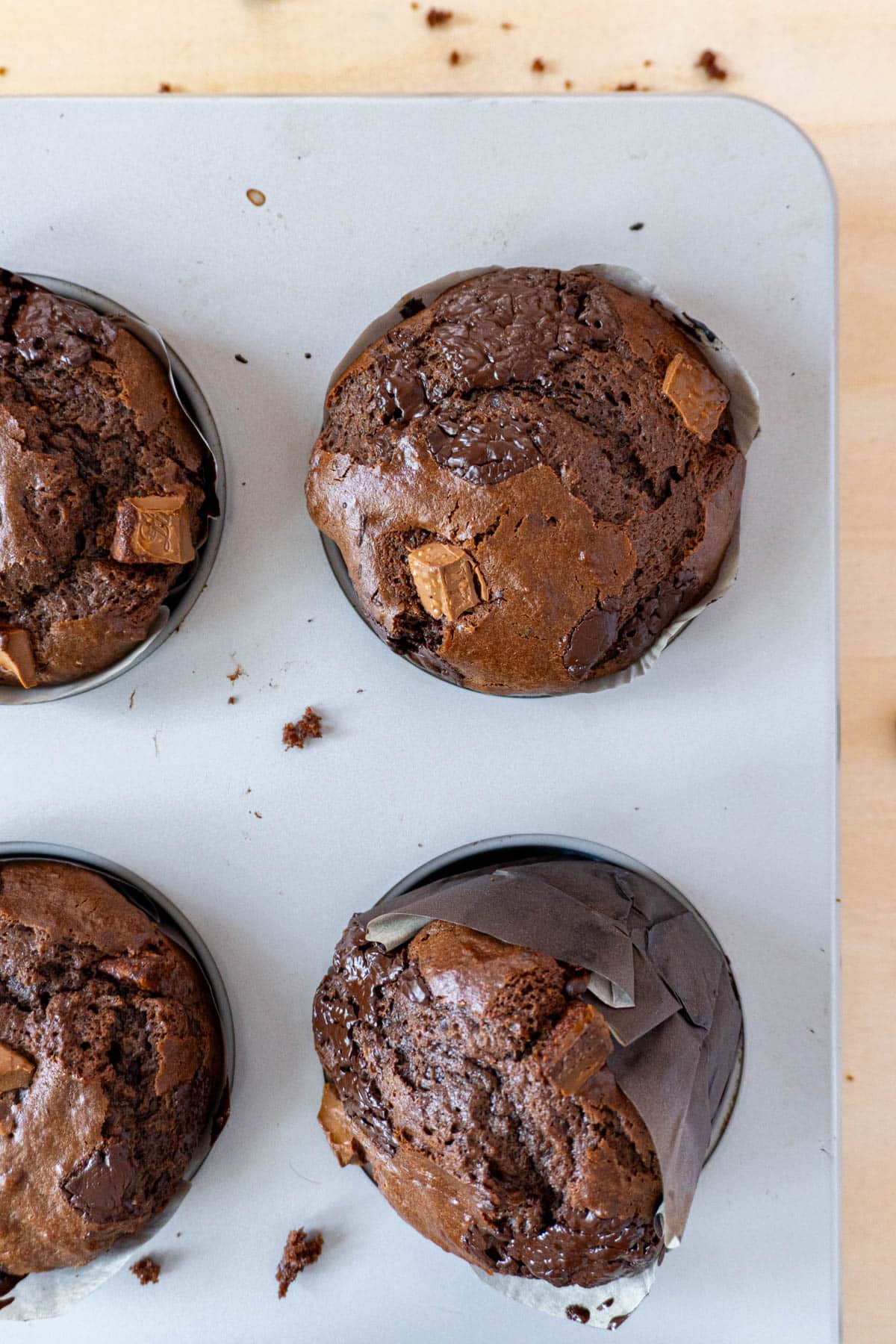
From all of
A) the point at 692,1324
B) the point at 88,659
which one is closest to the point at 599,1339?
the point at 692,1324

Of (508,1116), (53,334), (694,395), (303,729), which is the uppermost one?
(53,334)

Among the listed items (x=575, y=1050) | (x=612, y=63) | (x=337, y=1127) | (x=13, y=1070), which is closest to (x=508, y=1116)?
(x=575, y=1050)

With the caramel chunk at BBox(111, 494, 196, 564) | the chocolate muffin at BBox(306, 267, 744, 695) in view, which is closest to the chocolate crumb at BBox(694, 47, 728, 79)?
the chocolate muffin at BBox(306, 267, 744, 695)

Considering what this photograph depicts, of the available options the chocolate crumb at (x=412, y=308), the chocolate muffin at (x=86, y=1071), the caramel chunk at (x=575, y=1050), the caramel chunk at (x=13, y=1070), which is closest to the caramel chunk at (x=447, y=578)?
the chocolate crumb at (x=412, y=308)

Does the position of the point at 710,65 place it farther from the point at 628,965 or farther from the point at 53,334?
the point at 628,965

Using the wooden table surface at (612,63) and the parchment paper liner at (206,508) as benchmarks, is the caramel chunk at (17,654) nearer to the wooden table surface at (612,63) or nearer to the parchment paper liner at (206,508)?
the parchment paper liner at (206,508)

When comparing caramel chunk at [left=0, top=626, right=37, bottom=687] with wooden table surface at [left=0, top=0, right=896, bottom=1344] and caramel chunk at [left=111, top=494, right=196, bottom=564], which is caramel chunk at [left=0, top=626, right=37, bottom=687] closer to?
caramel chunk at [left=111, top=494, right=196, bottom=564]

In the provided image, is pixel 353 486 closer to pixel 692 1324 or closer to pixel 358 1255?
pixel 358 1255
